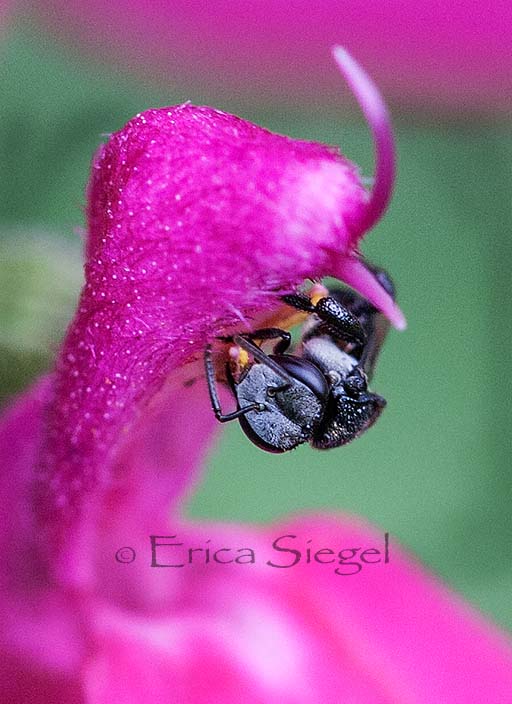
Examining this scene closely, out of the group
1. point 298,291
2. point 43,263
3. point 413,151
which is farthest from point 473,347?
point 298,291

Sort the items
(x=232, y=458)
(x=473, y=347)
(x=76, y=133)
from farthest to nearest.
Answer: (x=473, y=347) < (x=232, y=458) < (x=76, y=133)

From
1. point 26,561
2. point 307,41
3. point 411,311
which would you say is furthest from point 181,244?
point 411,311

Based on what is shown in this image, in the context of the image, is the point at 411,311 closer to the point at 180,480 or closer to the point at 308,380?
the point at 180,480

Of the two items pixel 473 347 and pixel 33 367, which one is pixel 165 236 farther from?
pixel 473 347

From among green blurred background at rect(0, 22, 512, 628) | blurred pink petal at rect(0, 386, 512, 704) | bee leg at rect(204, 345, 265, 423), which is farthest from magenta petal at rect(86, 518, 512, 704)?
green blurred background at rect(0, 22, 512, 628)

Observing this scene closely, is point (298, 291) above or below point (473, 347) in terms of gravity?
below
